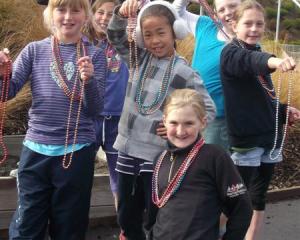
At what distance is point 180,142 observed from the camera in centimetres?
266

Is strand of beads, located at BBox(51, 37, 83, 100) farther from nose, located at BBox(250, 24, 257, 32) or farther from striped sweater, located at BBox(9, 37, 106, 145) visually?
nose, located at BBox(250, 24, 257, 32)

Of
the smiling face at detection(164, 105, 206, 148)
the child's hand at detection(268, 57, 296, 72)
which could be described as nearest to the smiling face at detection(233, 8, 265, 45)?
the child's hand at detection(268, 57, 296, 72)

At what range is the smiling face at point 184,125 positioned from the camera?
262cm

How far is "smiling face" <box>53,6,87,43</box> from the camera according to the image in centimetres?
290

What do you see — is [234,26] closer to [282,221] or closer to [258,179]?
[258,179]

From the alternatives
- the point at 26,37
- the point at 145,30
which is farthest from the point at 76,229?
the point at 26,37

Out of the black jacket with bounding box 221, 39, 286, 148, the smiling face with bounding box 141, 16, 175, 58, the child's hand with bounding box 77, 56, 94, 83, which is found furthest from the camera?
the black jacket with bounding box 221, 39, 286, 148

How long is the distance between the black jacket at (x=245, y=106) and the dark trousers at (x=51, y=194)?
97cm

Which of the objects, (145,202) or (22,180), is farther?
(145,202)

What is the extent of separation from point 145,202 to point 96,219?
48.8 inches

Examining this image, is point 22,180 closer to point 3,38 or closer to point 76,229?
point 76,229

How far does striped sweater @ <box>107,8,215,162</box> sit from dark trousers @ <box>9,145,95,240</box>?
249 millimetres

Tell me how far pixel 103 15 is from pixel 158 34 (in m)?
0.98

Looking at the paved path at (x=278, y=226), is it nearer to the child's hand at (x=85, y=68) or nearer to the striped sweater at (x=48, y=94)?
the striped sweater at (x=48, y=94)
